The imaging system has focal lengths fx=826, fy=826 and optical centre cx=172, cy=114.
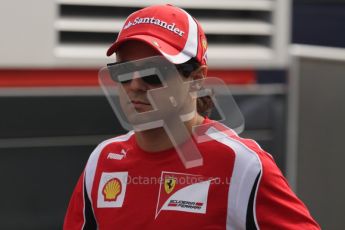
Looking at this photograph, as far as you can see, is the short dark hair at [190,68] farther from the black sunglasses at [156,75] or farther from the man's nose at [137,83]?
the man's nose at [137,83]

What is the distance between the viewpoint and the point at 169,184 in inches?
84.5

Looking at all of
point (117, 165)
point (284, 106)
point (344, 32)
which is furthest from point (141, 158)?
point (344, 32)

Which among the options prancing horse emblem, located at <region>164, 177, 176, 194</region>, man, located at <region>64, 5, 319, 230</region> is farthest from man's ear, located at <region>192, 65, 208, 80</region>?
prancing horse emblem, located at <region>164, 177, 176, 194</region>

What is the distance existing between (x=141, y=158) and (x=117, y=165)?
3.8 inches

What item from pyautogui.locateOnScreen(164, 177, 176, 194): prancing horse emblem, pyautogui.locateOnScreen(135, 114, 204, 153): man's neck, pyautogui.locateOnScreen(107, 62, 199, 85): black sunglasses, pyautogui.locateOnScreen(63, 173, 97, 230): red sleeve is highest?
pyautogui.locateOnScreen(107, 62, 199, 85): black sunglasses

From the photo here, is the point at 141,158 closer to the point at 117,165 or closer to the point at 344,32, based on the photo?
the point at 117,165

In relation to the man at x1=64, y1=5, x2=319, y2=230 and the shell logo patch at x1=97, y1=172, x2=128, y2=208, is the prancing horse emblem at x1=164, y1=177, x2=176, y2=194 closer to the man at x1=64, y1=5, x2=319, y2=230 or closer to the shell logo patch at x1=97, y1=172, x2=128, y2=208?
the man at x1=64, y1=5, x2=319, y2=230

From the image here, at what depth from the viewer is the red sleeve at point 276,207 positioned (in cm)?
206

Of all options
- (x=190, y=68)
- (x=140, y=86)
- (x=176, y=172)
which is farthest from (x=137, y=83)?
(x=176, y=172)

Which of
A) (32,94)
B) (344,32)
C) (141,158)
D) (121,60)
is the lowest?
(344,32)

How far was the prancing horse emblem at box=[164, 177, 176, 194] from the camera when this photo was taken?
2139mm

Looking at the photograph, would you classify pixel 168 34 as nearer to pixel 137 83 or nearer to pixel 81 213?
pixel 137 83

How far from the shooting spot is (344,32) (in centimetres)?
481

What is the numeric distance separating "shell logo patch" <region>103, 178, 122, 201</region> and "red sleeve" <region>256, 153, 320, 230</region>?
389mm
